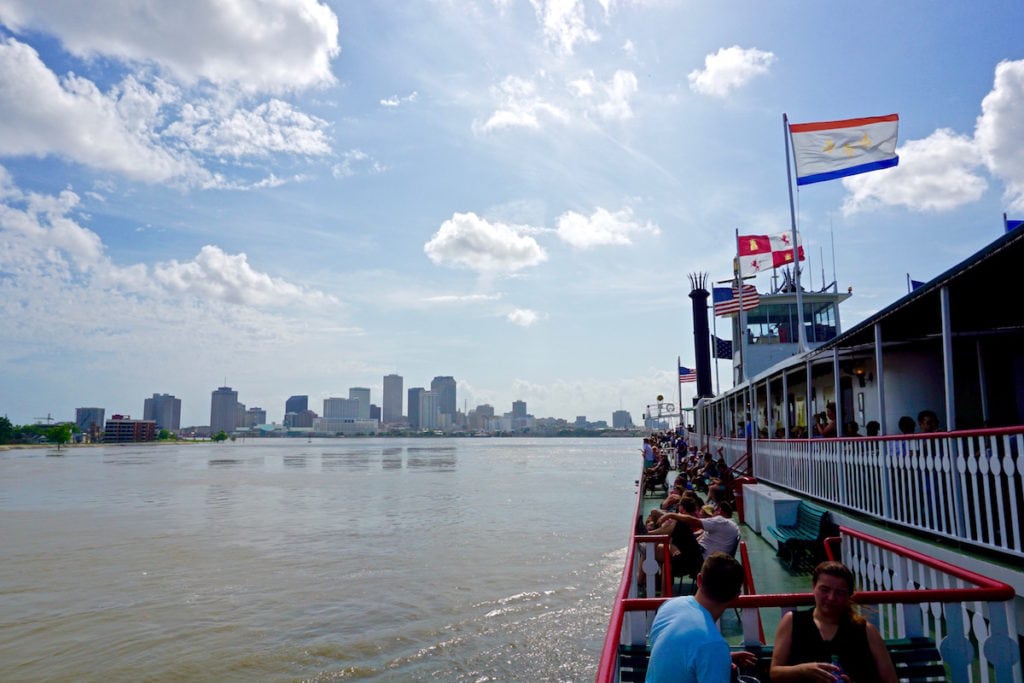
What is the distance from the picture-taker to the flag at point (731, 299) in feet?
79.6

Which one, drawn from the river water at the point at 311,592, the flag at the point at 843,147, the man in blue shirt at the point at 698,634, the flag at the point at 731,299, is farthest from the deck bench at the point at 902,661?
the flag at the point at 731,299

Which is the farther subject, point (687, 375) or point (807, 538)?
point (687, 375)

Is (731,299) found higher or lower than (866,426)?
higher

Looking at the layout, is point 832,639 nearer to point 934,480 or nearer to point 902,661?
point 902,661

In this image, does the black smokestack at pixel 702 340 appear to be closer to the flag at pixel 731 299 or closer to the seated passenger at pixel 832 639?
the flag at pixel 731 299

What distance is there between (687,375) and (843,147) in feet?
123

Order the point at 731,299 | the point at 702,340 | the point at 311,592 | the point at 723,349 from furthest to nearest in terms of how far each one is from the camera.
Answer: the point at 702,340
the point at 723,349
the point at 731,299
the point at 311,592

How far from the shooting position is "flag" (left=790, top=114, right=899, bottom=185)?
1352cm

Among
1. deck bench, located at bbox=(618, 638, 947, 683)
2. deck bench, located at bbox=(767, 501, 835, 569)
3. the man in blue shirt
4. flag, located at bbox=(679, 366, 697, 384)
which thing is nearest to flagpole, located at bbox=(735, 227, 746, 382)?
deck bench, located at bbox=(767, 501, 835, 569)

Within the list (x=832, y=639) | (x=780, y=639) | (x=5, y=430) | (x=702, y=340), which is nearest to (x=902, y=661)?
(x=832, y=639)

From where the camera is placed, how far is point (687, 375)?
5050 centimetres

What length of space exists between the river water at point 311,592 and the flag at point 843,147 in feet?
32.9

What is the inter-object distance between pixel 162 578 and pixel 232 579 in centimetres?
187

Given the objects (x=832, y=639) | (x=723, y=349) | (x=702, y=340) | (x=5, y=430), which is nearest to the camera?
(x=832, y=639)
